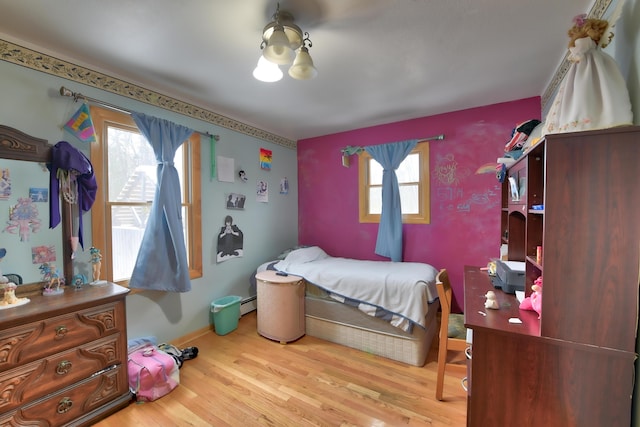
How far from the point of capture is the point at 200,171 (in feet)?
8.87

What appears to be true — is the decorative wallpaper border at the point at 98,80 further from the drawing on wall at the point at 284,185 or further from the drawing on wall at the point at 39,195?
the drawing on wall at the point at 284,185

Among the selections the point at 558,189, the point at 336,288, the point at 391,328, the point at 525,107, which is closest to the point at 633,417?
the point at 558,189

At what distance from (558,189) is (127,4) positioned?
7.11 feet

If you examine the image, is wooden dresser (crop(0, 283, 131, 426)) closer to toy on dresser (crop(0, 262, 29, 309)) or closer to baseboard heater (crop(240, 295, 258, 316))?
toy on dresser (crop(0, 262, 29, 309))

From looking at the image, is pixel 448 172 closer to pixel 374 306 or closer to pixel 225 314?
pixel 374 306

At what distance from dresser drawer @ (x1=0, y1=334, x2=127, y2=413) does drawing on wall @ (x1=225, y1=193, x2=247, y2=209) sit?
1.60 metres

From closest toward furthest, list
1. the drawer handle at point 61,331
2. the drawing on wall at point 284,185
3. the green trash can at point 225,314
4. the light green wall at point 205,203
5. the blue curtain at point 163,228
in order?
the drawer handle at point 61,331 < the light green wall at point 205,203 < the blue curtain at point 163,228 < the green trash can at point 225,314 < the drawing on wall at point 284,185

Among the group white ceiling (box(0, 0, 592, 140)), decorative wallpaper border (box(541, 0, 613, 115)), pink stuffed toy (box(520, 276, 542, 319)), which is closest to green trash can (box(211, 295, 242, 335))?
white ceiling (box(0, 0, 592, 140))

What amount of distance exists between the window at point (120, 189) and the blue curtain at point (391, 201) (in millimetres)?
2314

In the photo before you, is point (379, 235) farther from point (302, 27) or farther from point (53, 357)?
point (53, 357)

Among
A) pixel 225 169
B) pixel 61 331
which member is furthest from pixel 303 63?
pixel 61 331

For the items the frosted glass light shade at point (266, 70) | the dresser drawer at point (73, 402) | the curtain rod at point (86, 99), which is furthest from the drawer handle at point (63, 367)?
the frosted glass light shade at point (266, 70)

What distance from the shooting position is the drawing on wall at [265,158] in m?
3.42

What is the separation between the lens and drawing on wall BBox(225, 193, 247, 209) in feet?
9.87
